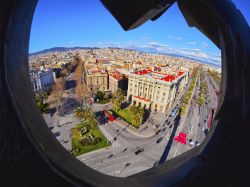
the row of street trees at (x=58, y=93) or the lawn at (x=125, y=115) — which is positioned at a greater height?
the row of street trees at (x=58, y=93)

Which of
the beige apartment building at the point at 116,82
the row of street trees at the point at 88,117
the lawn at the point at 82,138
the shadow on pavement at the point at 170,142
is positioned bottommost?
the shadow on pavement at the point at 170,142

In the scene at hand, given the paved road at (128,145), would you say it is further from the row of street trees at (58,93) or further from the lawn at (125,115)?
the row of street trees at (58,93)

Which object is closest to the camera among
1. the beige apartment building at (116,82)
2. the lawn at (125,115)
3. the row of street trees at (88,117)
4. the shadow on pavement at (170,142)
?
the shadow on pavement at (170,142)

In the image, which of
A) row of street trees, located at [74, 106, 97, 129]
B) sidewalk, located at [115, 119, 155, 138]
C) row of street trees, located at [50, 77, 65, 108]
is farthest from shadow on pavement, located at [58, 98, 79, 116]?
sidewalk, located at [115, 119, 155, 138]

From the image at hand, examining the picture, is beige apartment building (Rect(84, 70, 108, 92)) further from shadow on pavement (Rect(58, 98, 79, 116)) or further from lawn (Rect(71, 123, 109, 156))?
lawn (Rect(71, 123, 109, 156))

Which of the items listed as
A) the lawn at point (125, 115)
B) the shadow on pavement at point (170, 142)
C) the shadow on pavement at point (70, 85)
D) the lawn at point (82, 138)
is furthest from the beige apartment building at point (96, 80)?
the lawn at point (82, 138)
